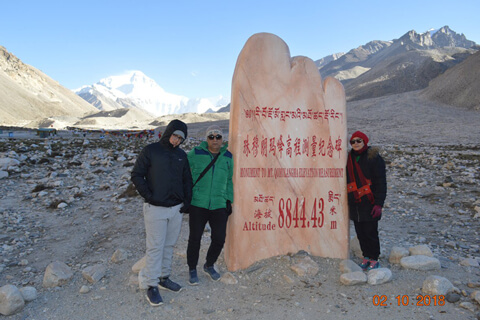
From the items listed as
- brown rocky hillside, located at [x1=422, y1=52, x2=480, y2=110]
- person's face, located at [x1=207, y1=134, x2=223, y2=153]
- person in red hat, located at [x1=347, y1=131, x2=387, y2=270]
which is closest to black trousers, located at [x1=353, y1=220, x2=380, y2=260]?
person in red hat, located at [x1=347, y1=131, x2=387, y2=270]

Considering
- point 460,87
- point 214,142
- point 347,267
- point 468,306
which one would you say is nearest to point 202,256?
point 214,142

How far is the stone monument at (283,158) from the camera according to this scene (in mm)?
4453

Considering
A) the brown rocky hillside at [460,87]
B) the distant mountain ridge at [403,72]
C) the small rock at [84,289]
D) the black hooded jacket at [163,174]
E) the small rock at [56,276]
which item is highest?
the distant mountain ridge at [403,72]

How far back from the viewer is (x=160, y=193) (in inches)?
137

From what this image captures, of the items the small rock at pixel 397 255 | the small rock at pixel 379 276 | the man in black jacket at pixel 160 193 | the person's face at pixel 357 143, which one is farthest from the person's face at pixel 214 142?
the small rock at pixel 397 255

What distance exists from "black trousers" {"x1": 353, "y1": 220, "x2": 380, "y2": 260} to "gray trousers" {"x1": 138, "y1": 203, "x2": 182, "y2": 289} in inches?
96.1

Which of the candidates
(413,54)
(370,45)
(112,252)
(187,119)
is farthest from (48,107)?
(370,45)

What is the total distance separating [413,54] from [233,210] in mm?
98153

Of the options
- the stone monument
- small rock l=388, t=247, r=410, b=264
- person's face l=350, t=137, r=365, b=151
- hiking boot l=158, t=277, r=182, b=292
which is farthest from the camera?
small rock l=388, t=247, r=410, b=264

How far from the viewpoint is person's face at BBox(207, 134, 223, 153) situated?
3.92 m

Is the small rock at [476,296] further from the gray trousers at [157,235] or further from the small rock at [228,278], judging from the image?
the gray trousers at [157,235]

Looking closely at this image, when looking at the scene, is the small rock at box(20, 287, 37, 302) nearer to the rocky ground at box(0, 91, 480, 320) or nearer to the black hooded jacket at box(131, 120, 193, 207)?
the rocky ground at box(0, 91, 480, 320)

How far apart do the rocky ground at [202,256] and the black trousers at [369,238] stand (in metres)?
0.36

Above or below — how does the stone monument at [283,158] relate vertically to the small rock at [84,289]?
above
